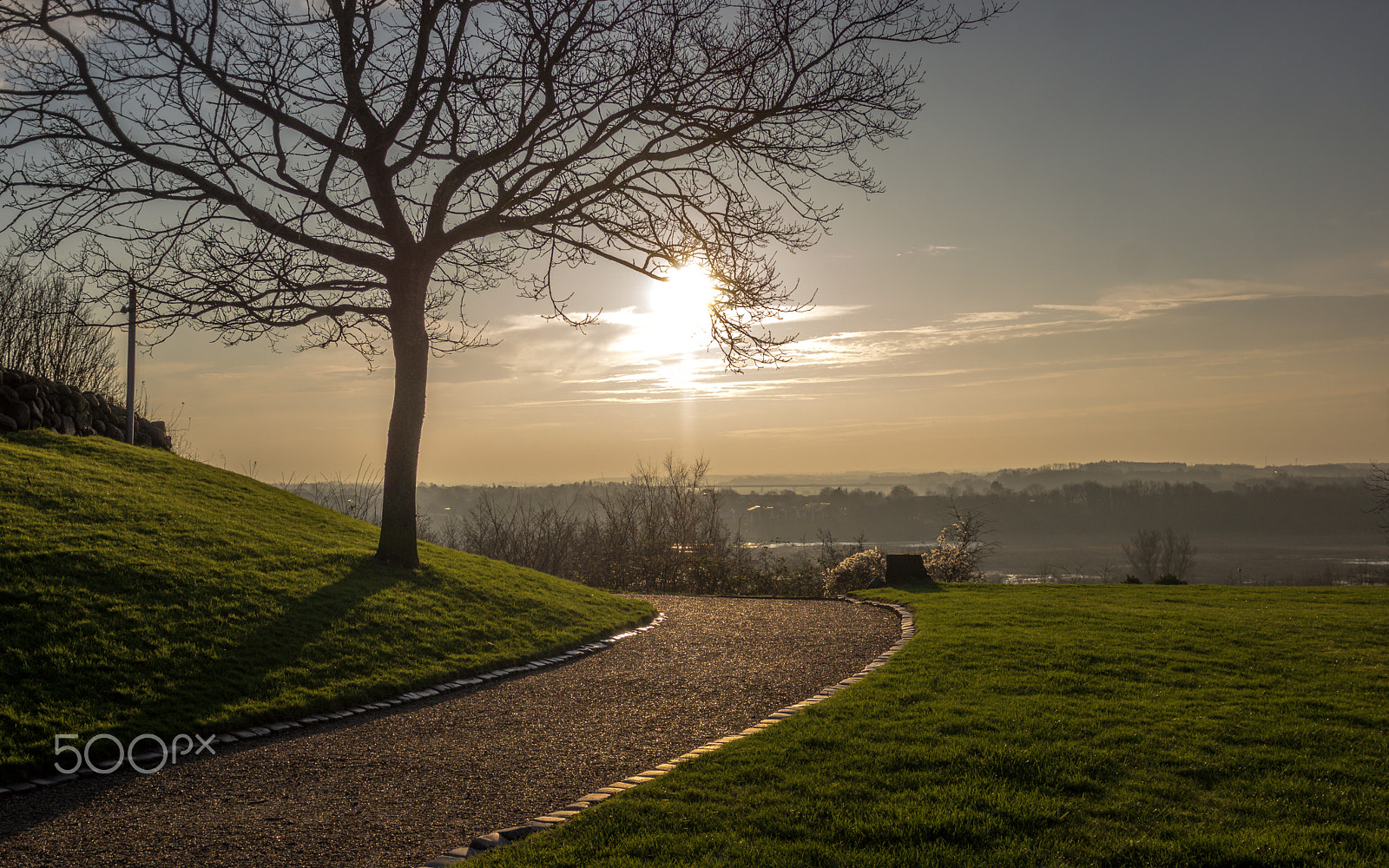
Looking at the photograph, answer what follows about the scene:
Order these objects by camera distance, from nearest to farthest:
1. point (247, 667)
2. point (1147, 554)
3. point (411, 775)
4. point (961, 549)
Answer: point (411, 775), point (247, 667), point (961, 549), point (1147, 554)

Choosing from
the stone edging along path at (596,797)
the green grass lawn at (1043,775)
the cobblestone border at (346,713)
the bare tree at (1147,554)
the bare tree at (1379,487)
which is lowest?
the bare tree at (1147,554)

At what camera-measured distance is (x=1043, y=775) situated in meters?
5.18

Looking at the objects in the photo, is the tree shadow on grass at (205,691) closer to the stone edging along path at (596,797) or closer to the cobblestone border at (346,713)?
the cobblestone border at (346,713)

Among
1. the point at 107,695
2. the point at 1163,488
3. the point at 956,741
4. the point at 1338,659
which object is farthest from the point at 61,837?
the point at 1163,488

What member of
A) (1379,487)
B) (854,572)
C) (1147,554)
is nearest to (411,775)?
(854,572)

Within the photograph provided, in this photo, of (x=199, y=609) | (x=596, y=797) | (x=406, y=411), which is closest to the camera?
(x=596, y=797)


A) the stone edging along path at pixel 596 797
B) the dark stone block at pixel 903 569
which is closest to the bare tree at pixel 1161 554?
the dark stone block at pixel 903 569

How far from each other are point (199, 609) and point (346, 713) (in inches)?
100

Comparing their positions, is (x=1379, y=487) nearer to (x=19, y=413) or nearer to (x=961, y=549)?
(x=961, y=549)

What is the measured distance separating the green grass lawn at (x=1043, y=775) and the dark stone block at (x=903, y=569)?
9.23 meters

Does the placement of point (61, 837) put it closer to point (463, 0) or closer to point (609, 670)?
point (609, 670)

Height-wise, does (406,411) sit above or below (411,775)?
above

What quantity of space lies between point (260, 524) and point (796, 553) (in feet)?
50.1

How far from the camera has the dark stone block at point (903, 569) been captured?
61.1ft
